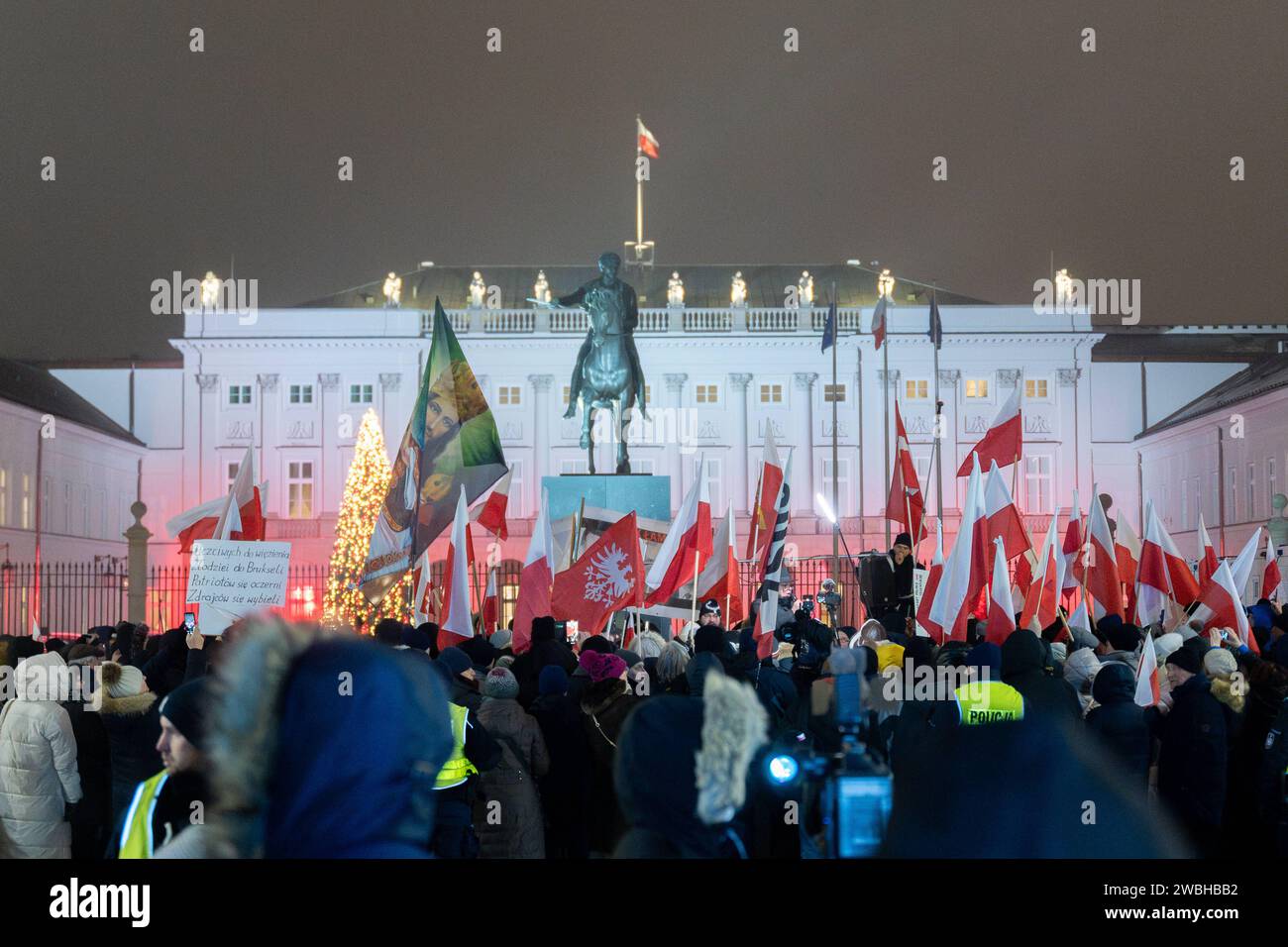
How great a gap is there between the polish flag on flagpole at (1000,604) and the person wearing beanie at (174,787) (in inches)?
288

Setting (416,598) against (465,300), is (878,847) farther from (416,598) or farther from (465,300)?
(465,300)

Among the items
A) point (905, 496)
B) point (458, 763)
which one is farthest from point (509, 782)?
point (905, 496)

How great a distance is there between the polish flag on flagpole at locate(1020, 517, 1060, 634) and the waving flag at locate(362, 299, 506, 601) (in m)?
5.45

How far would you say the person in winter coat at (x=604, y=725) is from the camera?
6.62 meters

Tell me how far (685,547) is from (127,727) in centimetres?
808

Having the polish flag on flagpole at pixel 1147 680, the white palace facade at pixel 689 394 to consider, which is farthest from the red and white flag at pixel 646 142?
the polish flag on flagpole at pixel 1147 680

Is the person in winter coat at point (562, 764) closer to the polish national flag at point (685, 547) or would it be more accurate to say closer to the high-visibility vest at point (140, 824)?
the high-visibility vest at point (140, 824)

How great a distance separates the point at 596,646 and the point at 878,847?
5.02 m

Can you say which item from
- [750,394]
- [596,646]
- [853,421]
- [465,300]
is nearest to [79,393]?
[465,300]

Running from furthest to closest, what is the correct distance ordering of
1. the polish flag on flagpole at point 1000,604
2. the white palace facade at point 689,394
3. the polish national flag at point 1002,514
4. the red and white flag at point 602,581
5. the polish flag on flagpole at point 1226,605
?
the white palace facade at point 689,394 → the polish national flag at point 1002,514 → the red and white flag at point 602,581 → the polish flag on flagpole at point 1226,605 → the polish flag on flagpole at point 1000,604

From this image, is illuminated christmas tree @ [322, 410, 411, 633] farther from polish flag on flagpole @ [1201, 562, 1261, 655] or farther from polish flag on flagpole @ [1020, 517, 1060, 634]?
polish flag on flagpole @ [1201, 562, 1261, 655]

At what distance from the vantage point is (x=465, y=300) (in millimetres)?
51438

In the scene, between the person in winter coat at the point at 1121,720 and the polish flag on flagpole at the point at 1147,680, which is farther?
the polish flag on flagpole at the point at 1147,680
